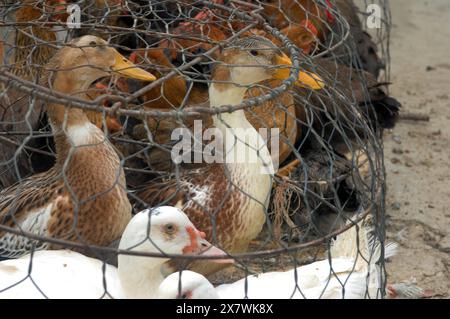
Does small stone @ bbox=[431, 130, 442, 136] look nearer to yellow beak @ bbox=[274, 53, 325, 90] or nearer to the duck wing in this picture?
yellow beak @ bbox=[274, 53, 325, 90]

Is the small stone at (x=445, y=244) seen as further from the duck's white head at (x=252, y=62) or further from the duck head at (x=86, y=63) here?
the duck head at (x=86, y=63)

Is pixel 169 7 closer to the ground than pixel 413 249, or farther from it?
farther from it

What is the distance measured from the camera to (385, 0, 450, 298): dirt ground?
9.70 ft

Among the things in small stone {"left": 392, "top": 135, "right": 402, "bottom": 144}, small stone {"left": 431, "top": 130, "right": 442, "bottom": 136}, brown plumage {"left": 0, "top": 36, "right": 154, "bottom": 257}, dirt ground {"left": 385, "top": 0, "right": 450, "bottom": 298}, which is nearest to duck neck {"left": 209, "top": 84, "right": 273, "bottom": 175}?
brown plumage {"left": 0, "top": 36, "right": 154, "bottom": 257}

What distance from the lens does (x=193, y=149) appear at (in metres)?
2.71

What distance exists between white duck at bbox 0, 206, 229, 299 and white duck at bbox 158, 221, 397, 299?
7 centimetres

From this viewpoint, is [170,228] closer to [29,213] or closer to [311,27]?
[29,213]

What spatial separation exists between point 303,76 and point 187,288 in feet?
2.66

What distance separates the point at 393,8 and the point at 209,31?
2788 mm

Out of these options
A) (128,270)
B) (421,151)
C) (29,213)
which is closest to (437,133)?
(421,151)

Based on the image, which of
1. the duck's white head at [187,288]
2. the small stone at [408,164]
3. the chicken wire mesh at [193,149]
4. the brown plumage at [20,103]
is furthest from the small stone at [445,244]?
the brown plumage at [20,103]
